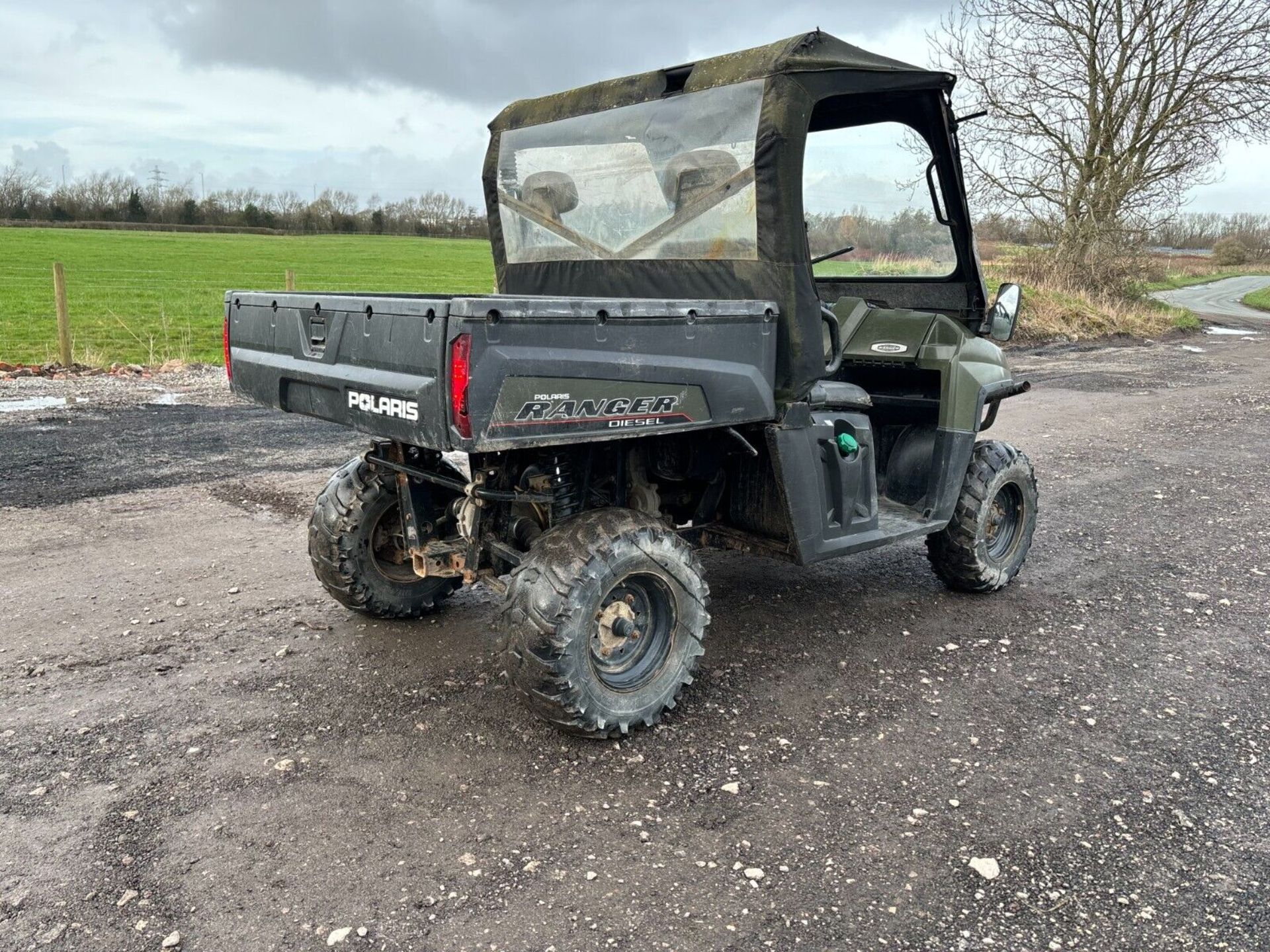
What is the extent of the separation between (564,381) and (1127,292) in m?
21.4

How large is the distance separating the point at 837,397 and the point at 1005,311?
119 cm

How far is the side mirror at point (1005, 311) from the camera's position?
15.5ft

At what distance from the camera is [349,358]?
3283mm

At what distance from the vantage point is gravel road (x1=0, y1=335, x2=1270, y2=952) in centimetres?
258

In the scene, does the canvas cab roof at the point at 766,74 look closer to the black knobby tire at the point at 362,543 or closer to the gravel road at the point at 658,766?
the black knobby tire at the point at 362,543

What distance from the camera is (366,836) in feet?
9.43

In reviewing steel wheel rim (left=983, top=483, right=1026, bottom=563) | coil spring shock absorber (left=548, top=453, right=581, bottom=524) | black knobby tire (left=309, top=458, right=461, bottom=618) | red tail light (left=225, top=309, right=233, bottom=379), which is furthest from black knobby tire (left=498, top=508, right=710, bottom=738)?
steel wheel rim (left=983, top=483, right=1026, bottom=563)

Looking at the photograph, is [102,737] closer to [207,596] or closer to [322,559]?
[322,559]

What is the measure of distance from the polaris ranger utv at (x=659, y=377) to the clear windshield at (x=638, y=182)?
0.04 ft

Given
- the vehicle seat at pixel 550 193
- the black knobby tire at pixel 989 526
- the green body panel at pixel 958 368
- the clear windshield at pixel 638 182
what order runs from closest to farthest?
the clear windshield at pixel 638 182 < the vehicle seat at pixel 550 193 < the green body panel at pixel 958 368 < the black knobby tire at pixel 989 526

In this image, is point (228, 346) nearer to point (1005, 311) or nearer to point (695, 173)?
point (695, 173)

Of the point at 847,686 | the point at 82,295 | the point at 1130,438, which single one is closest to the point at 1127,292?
the point at 1130,438

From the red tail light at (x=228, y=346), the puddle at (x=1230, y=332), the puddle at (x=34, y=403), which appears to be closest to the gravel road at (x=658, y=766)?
the red tail light at (x=228, y=346)

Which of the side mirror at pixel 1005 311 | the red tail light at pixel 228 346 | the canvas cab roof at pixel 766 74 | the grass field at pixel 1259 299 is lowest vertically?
the grass field at pixel 1259 299
